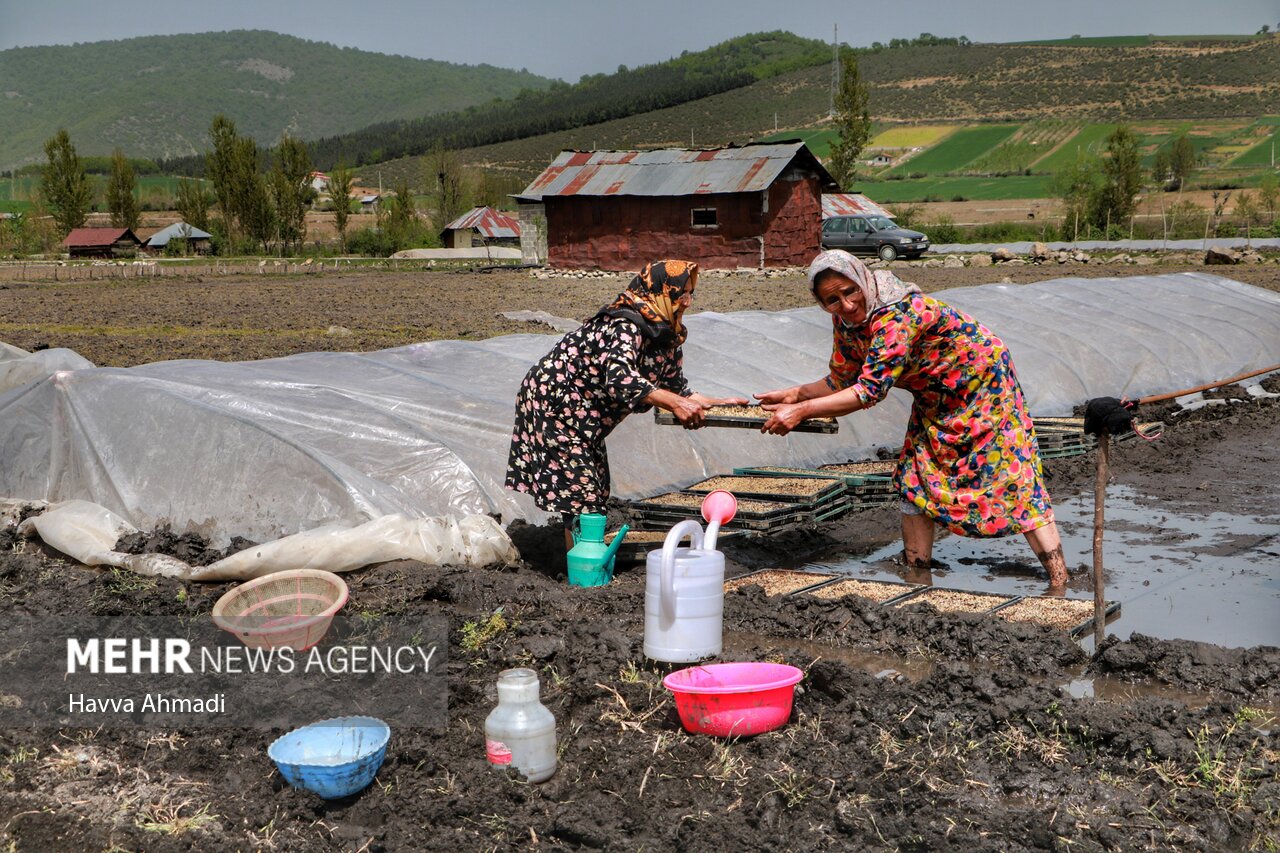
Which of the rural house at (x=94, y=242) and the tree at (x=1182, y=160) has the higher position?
the tree at (x=1182, y=160)

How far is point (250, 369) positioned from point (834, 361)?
3343mm

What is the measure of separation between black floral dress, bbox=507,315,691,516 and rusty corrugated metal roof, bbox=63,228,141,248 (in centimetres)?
4682

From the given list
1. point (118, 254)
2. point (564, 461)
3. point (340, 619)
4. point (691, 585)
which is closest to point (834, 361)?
point (564, 461)

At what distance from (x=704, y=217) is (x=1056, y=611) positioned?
23.6m

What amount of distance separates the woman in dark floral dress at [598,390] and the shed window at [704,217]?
22.7m

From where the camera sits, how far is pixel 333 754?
321cm

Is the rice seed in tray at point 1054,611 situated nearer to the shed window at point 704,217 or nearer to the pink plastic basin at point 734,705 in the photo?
the pink plastic basin at point 734,705

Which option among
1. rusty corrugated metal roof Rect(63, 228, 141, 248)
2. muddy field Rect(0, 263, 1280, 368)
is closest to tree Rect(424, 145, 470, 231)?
rusty corrugated metal roof Rect(63, 228, 141, 248)

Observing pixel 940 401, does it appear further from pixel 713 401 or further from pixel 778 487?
pixel 778 487

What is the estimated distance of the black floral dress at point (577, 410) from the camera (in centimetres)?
498

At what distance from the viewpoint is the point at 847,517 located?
6.84m

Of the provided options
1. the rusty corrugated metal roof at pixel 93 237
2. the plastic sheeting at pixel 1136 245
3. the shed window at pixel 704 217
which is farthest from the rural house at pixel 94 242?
the plastic sheeting at pixel 1136 245

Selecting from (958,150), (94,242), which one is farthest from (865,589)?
(958,150)

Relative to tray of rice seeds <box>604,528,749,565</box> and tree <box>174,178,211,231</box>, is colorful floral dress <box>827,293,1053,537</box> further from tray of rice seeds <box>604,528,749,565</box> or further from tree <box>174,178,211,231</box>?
tree <box>174,178,211,231</box>
